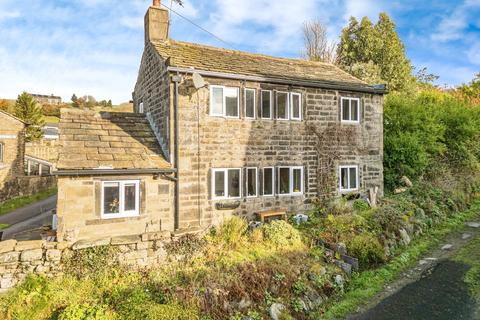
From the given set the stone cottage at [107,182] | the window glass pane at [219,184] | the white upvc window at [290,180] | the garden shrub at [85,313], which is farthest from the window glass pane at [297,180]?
the garden shrub at [85,313]

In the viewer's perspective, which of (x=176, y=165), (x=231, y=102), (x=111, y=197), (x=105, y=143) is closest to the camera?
(x=111, y=197)

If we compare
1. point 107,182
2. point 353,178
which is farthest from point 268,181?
point 107,182

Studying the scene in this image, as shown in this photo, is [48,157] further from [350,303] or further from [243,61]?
[350,303]

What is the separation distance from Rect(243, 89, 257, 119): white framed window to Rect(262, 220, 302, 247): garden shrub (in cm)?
441

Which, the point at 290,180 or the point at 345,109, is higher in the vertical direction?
the point at 345,109

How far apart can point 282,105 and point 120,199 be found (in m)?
7.45

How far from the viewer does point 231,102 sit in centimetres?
1203

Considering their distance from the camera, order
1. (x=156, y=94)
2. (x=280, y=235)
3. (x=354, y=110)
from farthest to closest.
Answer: (x=354, y=110) → (x=156, y=94) → (x=280, y=235)

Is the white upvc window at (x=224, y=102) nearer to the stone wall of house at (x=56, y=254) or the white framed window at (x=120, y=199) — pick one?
the white framed window at (x=120, y=199)

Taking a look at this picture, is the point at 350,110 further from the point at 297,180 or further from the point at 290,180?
the point at 290,180

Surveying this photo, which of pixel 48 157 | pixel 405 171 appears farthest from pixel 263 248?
pixel 48 157

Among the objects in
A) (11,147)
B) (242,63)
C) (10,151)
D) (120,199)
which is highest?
(242,63)

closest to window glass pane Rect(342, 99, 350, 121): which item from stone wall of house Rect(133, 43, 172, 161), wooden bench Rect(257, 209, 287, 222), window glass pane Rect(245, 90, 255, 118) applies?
window glass pane Rect(245, 90, 255, 118)

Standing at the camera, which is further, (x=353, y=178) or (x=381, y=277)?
(x=353, y=178)
